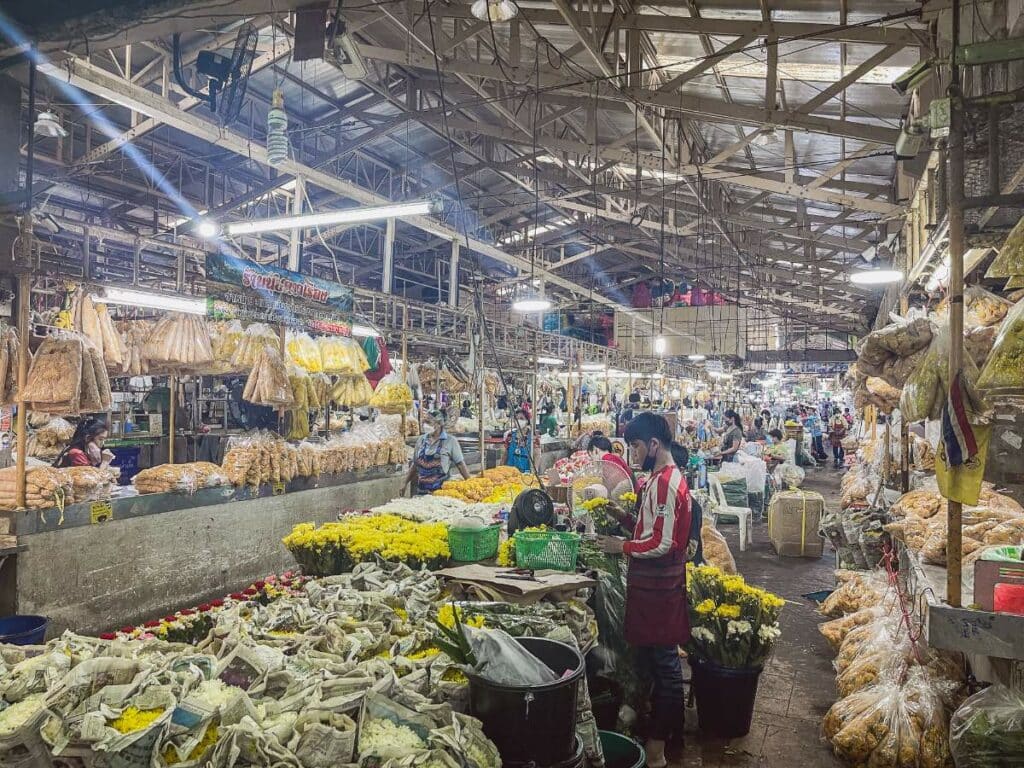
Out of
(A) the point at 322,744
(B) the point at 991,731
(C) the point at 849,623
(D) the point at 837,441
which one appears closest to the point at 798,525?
(C) the point at 849,623

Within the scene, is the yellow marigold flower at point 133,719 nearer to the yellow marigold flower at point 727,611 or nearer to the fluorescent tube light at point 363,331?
the yellow marigold flower at point 727,611

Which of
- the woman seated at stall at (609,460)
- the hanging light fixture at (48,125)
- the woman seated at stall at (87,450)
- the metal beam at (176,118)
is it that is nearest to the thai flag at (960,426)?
the metal beam at (176,118)

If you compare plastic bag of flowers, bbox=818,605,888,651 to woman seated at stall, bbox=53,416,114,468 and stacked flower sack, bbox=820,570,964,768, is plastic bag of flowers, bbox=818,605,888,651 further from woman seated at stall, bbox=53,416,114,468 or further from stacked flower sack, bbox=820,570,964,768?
woman seated at stall, bbox=53,416,114,468

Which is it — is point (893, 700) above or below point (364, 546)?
below

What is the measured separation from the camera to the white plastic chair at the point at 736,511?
34.1ft

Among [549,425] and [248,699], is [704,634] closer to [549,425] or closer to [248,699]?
[248,699]

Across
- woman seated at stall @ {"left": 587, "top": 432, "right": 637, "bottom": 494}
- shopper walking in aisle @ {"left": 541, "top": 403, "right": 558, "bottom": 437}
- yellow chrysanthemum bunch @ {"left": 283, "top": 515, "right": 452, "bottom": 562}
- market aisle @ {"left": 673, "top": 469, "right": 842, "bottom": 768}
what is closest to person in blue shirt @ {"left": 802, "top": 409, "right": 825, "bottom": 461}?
shopper walking in aisle @ {"left": 541, "top": 403, "right": 558, "bottom": 437}

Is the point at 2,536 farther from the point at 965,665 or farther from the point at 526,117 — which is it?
the point at 526,117

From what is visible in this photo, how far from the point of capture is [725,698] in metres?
4.48

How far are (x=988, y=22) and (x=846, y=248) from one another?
8771mm

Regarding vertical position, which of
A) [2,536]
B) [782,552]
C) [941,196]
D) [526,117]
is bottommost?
[782,552]

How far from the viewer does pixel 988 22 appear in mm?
5047

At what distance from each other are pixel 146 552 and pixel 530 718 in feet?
17.8

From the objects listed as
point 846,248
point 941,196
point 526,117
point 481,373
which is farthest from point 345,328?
point 846,248
